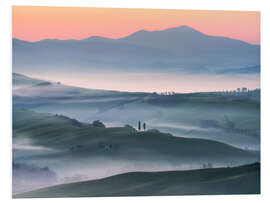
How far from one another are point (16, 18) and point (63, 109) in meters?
1.26

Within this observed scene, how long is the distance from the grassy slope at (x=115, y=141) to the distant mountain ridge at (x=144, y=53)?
0.68 meters

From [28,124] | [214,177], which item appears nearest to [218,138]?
[214,177]

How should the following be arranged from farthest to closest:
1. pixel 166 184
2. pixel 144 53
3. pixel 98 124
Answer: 1. pixel 144 53
2. pixel 98 124
3. pixel 166 184

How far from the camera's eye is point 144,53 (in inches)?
259

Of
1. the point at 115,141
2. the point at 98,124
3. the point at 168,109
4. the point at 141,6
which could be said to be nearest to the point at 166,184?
the point at 115,141

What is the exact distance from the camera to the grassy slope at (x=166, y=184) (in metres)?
6.18

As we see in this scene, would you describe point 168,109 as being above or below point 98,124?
above

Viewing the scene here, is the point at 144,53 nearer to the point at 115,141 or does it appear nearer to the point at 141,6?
the point at 141,6

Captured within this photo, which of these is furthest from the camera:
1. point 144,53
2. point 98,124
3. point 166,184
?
point 144,53

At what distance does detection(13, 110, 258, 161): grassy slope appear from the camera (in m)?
6.27

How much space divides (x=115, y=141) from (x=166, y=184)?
2.72ft

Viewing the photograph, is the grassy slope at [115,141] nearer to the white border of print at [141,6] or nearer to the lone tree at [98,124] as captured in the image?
the lone tree at [98,124]
